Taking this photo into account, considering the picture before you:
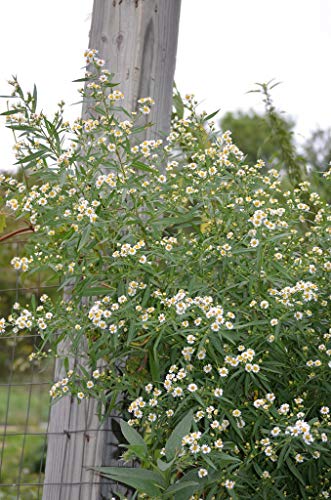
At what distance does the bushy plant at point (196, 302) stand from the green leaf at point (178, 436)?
0.07 metres

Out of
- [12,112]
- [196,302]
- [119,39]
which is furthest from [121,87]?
[196,302]

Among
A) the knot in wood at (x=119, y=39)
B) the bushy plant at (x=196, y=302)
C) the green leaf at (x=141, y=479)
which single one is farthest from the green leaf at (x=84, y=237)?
the knot in wood at (x=119, y=39)

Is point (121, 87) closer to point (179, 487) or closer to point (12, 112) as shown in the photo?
point (12, 112)

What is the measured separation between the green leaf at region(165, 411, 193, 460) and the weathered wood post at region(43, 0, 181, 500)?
508mm

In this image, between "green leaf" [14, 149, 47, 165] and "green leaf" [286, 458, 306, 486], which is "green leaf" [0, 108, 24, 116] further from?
"green leaf" [286, 458, 306, 486]

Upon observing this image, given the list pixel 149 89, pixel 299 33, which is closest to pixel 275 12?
pixel 299 33

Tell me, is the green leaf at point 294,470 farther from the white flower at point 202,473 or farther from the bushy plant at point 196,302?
the white flower at point 202,473

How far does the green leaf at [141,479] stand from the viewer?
5.09ft

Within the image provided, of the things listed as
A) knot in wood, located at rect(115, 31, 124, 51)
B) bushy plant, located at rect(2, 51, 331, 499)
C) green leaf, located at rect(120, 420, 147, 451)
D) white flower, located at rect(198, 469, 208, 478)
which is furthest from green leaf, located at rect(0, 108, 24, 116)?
white flower, located at rect(198, 469, 208, 478)

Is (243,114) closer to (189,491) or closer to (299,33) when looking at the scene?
(299,33)

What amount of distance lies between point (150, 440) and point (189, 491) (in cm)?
26

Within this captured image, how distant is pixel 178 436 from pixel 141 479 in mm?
124

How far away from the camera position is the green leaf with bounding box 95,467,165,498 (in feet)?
5.09

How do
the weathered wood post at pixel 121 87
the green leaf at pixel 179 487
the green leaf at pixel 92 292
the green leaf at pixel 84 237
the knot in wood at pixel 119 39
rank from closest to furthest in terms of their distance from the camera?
the green leaf at pixel 179 487
the green leaf at pixel 84 237
the green leaf at pixel 92 292
the weathered wood post at pixel 121 87
the knot in wood at pixel 119 39
